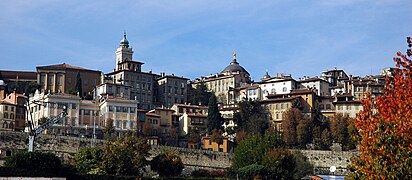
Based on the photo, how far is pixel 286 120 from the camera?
354ft

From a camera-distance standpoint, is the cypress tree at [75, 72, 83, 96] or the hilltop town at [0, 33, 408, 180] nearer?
the hilltop town at [0, 33, 408, 180]

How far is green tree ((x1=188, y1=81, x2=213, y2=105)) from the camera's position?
451ft

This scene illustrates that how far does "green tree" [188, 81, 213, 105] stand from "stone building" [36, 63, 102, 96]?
21.5 metres

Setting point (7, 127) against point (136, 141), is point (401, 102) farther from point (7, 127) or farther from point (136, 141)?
point (7, 127)

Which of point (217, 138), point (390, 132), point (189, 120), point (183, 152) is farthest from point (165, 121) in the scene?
point (390, 132)

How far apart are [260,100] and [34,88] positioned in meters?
38.9

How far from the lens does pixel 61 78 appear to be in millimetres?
122938

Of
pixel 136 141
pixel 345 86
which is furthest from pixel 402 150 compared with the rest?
pixel 345 86

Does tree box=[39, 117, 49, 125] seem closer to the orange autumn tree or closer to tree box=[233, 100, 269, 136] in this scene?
tree box=[233, 100, 269, 136]

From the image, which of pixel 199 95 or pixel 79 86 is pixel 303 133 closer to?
pixel 199 95

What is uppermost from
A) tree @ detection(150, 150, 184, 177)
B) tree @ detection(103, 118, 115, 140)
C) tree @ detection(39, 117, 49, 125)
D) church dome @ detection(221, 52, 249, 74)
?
church dome @ detection(221, 52, 249, 74)

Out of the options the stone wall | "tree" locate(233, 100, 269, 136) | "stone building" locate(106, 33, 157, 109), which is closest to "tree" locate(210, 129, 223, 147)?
"tree" locate(233, 100, 269, 136)

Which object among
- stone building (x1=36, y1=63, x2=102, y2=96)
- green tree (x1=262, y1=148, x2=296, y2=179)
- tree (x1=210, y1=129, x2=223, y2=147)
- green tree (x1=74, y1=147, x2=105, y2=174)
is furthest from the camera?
stone building (x1=36, y1=63, x2=102, y2=96)

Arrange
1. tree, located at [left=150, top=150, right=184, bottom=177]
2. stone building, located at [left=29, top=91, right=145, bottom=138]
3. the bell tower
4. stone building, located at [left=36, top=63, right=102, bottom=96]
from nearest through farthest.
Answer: tree, located at [left=150, top=150, right=184, bottom=177] < stone building, located at [left=29, top=91, right=145, bottom=138] < stone building, located at [left=36, top=63, right=102, bottom=96] < the bell tower
